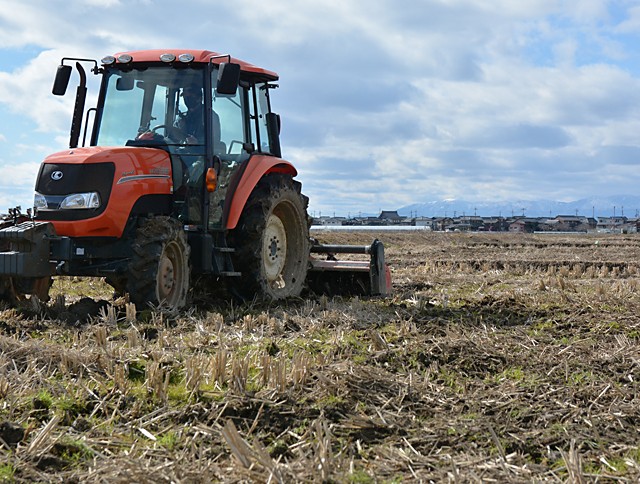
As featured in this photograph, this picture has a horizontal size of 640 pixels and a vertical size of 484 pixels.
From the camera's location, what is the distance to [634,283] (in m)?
11.7

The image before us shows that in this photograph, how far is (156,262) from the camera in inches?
Result: 311

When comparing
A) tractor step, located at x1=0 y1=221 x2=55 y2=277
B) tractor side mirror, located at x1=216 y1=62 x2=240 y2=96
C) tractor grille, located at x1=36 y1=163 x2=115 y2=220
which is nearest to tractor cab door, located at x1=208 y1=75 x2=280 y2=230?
tractor side mirror, located at x1=216 y1=62 x2=240 y2=96

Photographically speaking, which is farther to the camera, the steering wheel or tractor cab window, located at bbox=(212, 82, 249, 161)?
tractor cab window, located at bbox=(212, 82, 249, 161)

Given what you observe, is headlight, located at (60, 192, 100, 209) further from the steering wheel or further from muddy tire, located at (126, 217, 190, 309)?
the steering wheel

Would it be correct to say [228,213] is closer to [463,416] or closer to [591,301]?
[591,301]

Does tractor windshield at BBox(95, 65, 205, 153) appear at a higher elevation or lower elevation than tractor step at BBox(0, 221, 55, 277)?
higher

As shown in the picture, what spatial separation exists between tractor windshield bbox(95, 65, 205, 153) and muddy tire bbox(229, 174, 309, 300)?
1.07 metres

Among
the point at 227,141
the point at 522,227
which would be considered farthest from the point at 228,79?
the point at 522,227

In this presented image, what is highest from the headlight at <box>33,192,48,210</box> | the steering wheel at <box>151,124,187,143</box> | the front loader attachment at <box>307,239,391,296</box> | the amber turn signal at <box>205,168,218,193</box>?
the steering wheel at <box>151,124,187,143</box>

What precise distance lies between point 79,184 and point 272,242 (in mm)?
2803

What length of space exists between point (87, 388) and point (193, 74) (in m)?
5.03

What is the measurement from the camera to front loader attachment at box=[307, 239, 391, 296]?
1039 centimetres

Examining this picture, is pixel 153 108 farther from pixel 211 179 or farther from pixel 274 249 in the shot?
pixel 274 249

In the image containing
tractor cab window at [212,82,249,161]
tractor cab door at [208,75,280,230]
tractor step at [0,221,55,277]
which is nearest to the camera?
tractor step at [0,221,55,277]
